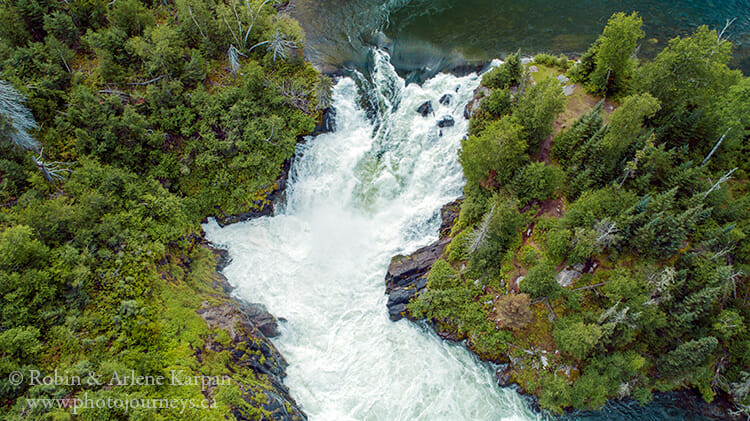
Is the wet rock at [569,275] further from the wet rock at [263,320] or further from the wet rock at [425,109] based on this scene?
the wet rock at [263,320]

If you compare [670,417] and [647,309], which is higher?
[647,309]

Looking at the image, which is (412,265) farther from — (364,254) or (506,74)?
(506,74)

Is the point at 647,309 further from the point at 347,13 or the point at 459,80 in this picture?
the point at 347,13

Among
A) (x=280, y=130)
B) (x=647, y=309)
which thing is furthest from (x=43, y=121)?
(x=647, y=309)

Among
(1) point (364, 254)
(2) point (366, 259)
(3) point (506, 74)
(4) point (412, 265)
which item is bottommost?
(2) point (366, 259)

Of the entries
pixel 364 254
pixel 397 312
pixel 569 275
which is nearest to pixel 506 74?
pixel 569 275

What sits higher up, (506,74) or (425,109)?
(506,74)

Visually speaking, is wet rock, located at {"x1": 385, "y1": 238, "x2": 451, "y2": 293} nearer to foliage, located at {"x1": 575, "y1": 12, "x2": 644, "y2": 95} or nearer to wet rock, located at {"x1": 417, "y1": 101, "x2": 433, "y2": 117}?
wet rock, located at {"x1": 417, "y1": 101, "x2": 433, "y2": 117}
